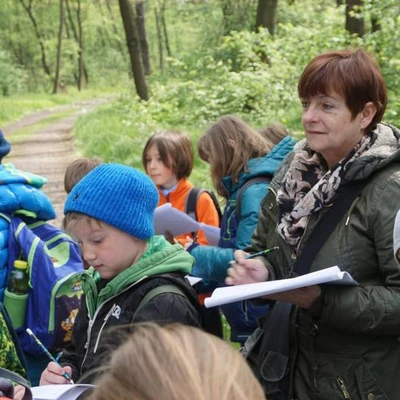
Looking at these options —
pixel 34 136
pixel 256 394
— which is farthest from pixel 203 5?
pixel 256 394

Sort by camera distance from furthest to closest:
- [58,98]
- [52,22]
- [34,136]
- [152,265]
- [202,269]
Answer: [52,22] → [58,98] → [34,136] → [202,269] → [152,265]

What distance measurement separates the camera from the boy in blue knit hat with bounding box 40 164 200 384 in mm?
2533

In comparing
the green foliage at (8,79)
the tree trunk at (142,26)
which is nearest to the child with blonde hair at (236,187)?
the tree trunk at (142,26)

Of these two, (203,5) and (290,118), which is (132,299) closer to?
(290,118)

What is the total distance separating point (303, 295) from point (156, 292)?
0.51 meters

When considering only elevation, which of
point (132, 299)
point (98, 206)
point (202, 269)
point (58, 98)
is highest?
point (98, 206)

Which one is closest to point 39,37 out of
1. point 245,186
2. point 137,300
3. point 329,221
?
point 245,186

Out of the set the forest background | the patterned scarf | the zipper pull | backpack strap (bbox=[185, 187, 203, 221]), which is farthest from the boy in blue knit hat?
the forest background

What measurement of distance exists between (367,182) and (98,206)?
960mm

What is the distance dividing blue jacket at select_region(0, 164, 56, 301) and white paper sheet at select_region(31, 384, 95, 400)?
3.09ft

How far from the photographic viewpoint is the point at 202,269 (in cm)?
390

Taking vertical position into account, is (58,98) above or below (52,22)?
below

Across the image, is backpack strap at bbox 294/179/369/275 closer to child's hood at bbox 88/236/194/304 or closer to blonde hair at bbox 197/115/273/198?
child's hood at bbox 88/236/194/304

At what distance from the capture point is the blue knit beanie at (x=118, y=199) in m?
2.62
